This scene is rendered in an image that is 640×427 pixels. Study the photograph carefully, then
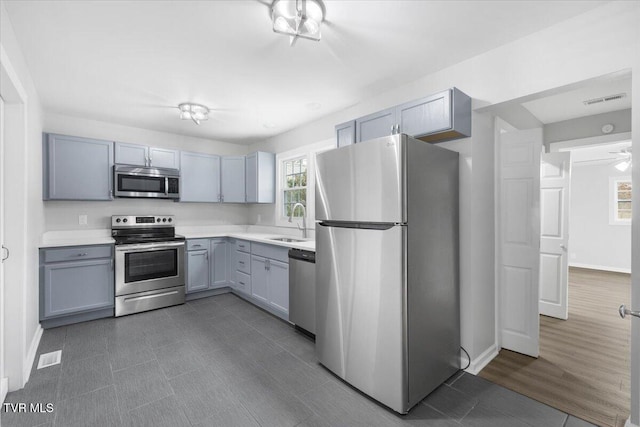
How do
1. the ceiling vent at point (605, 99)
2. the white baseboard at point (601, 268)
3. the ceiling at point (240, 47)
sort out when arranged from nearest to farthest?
1. the ceiling at point (240, 47)
2. the ceiling vent at point (605, 99)
3. the white baseboard at point (601, 268)

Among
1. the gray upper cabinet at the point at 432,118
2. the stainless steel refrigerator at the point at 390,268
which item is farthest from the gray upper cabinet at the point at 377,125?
the stainless steel refrigerator at the point at 390,268

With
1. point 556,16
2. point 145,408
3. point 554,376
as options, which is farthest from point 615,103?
point 145,408

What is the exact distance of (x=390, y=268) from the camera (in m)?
1.93

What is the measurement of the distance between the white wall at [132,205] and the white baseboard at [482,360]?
4245 mm

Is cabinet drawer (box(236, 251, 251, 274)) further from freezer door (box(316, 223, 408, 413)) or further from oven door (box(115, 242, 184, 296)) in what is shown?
freezer door (box(316, 223, 408, 413))

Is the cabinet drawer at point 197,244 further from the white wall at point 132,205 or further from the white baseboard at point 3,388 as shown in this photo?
the white baseboard at point 3,388

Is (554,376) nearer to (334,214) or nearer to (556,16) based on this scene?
(334,214)

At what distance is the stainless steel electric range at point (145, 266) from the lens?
3.61m

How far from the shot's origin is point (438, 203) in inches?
85.9

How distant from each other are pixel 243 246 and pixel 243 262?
0.22 meters

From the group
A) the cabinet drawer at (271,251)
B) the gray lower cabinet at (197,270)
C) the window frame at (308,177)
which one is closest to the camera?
the cabinet drawer at (271,251)

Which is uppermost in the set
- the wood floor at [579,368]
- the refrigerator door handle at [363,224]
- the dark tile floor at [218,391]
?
the refrigerator door handle at [363,224]

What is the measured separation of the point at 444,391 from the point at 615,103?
3.54 meters

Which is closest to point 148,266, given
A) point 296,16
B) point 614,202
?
point 296,16
